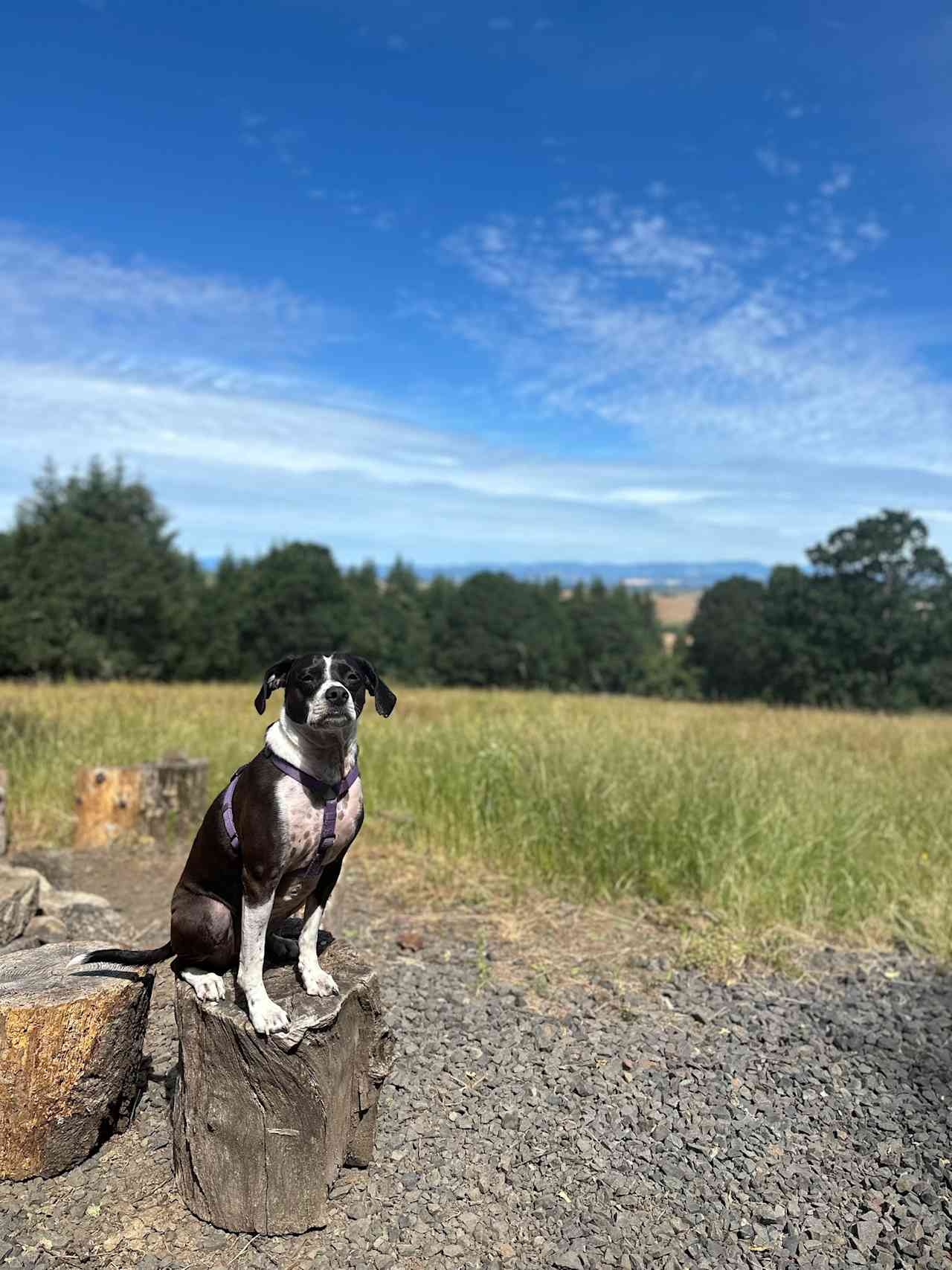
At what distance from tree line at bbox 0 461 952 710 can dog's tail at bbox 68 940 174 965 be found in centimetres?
1809

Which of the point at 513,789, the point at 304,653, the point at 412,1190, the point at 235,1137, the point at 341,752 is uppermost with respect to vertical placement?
the point at 304,653

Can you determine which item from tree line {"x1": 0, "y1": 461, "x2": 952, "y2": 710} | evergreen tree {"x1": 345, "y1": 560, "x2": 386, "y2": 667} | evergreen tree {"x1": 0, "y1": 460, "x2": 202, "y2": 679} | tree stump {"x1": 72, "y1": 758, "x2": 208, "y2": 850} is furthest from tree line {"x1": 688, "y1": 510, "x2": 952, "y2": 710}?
tree stump {"x1": 72, "y1": 758, "x2": 208, "y2": 850}

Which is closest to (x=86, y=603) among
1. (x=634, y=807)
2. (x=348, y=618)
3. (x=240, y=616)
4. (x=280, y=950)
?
(x=240, y=616)

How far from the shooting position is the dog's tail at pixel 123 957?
3000 millimetres

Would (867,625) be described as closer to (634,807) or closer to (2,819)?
(634,807)

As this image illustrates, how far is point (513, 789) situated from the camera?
674 cm

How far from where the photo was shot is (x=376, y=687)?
2701 millimetres

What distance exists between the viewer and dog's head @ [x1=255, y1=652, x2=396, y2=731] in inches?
96.6

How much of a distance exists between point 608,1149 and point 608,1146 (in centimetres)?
1

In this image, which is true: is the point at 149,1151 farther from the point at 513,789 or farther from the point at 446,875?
the point at 513,789

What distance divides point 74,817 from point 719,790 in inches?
196

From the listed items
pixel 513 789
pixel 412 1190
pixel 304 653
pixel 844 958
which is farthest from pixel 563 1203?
pixel 513 789

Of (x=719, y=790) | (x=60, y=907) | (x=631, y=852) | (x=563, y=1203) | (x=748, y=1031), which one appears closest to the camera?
(x=563, y=1203)

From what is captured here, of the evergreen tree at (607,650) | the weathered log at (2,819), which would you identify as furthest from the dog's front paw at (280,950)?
the evergreen tree at (607,650)
